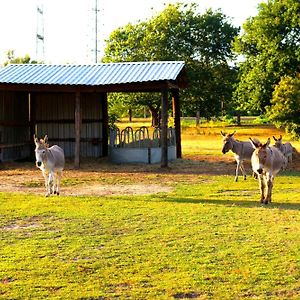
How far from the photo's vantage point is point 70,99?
24.8 meters

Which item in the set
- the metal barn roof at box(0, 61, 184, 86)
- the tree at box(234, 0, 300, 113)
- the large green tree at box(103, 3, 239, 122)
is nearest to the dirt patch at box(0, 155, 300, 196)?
the metal barn roof at box(0, 61, 184, 86)

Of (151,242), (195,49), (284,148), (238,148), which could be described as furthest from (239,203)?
(195,49)

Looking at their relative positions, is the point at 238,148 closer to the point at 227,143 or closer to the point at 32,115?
the point at 227,143

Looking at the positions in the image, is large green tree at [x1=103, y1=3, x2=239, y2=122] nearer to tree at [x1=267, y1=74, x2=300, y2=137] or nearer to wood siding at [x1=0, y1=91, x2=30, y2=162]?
tree at [x1=267, y1=74, x2=300, y2=137]

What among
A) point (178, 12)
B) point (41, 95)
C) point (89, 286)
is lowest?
point (89, 286)

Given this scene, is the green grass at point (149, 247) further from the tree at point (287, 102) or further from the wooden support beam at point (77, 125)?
the tree at point (287, 102)

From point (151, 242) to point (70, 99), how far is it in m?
16.6

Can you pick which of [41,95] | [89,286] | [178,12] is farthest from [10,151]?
[178,12]

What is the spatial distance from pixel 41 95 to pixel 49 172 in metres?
11.6

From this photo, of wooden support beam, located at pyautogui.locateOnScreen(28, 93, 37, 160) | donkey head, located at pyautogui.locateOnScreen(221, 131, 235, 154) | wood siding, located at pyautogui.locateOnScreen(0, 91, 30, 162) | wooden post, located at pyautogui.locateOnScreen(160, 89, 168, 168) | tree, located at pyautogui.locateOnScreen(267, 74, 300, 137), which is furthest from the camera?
tree, located at pyautogui.locateOnScreen(267, 74, 300, 137)

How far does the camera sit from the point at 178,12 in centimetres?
4753

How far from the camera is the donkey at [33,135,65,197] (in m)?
13.3

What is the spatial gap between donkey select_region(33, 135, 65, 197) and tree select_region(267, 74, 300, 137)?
18.9 m

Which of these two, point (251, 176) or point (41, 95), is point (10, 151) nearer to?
point (41, 95)
